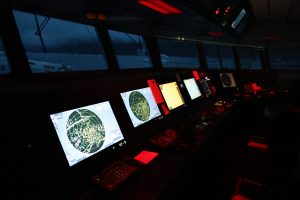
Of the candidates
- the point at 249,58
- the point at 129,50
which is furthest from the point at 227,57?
the point at 129,50

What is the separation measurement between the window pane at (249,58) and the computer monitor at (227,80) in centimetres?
204

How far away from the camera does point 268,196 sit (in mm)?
A: 1324

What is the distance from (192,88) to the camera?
9.57 feet

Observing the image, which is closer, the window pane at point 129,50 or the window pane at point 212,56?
the window pane at point 129,50

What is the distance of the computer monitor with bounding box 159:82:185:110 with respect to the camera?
228cm

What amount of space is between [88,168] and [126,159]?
0.24 m

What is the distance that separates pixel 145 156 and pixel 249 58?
19.7 feet

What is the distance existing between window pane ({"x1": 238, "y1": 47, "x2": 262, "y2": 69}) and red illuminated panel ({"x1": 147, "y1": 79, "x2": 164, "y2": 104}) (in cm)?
459

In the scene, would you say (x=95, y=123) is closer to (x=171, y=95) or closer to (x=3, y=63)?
(x=3, y=63)

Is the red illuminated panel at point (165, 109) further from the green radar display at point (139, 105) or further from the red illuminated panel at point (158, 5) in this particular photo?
the red illuminated panel at point (158, 5)

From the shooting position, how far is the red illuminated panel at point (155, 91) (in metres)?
2.11

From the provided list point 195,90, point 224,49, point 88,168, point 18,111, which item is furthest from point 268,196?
point 224,49

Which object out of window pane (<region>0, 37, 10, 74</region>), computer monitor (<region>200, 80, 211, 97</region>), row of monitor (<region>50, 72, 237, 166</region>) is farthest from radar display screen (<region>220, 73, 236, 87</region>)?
window pane (<region>0, 37, 10, 74</region>)

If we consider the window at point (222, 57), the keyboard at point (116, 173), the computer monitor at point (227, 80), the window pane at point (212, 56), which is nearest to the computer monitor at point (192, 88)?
the computer monitor at point (227, 80)
